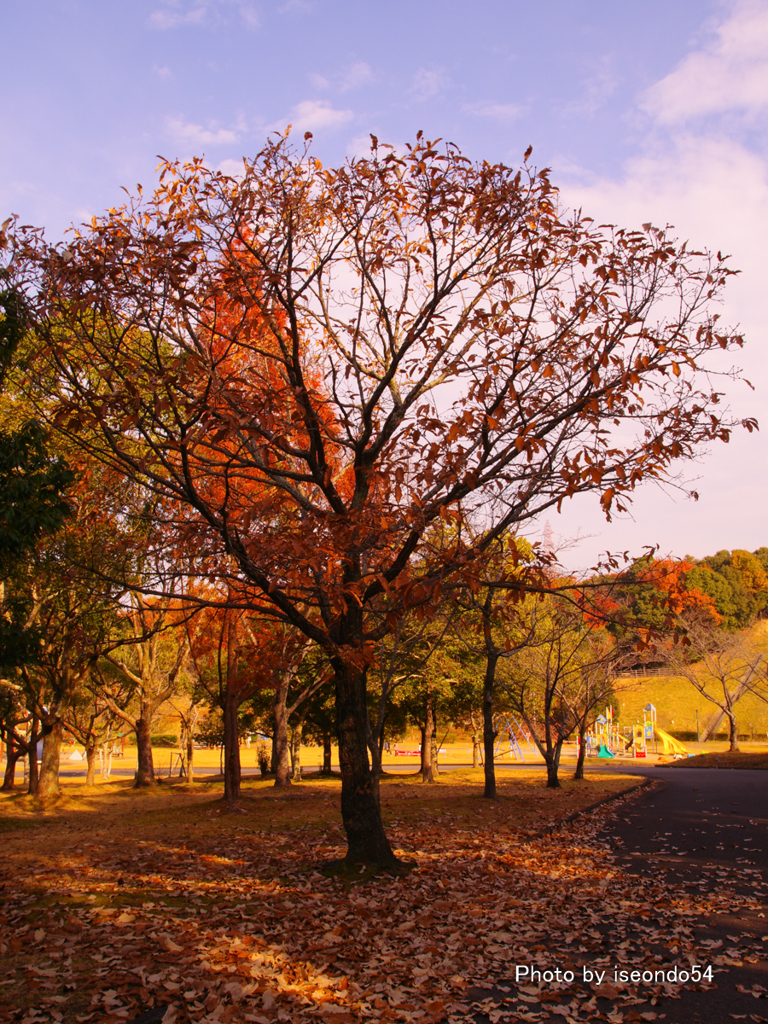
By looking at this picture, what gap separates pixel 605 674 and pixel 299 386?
20.8m

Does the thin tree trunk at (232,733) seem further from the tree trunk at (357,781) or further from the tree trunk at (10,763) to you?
the tree trunk at (10,763)

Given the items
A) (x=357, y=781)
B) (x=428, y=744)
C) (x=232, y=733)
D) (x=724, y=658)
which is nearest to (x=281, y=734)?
(x=232, y=733)

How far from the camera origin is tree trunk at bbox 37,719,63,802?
20734mm

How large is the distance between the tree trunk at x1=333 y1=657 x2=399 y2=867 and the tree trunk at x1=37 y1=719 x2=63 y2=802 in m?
15.1

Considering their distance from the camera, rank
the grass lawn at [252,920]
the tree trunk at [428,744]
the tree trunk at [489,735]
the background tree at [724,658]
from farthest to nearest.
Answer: the background tree at [724,658] → the tree trunk at [428,744] → the tree trunk at [489,735] → the grass lawn at [252,920]

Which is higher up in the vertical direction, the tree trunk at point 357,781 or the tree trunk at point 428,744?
the tree trunk at point 357,781

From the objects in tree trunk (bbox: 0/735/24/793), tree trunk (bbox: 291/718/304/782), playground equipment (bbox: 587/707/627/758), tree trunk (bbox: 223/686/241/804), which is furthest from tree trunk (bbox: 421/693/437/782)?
playground equipment (bbox: 587/707/627/758)

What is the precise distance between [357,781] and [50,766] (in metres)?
16.3

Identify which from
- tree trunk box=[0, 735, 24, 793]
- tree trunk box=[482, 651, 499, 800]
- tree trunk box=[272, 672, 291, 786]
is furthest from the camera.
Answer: tree trunk box=[0, 735, 24, 793]

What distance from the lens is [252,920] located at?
680cm

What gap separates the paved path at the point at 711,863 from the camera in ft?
16.4

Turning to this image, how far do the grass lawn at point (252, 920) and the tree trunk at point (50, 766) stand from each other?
25.5ft

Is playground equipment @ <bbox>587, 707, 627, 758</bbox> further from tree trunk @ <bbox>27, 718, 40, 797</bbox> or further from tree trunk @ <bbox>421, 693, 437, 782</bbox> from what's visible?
tree trunk @ <bbox>27, 718, 40, 797</bbox>

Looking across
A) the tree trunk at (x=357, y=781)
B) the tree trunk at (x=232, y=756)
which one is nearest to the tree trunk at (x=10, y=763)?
the tree trunk at (x=232, y=756)
